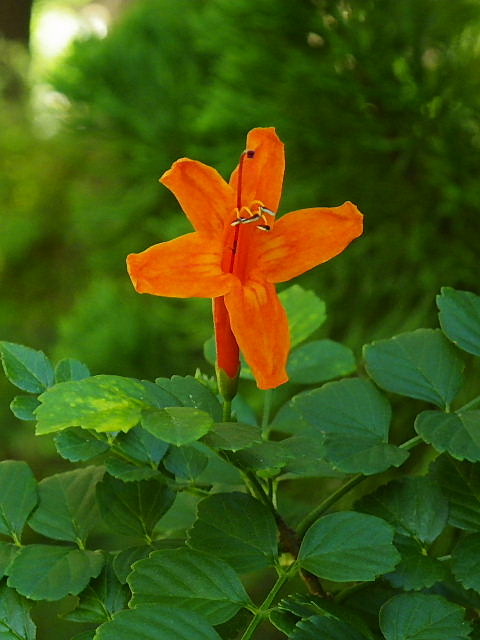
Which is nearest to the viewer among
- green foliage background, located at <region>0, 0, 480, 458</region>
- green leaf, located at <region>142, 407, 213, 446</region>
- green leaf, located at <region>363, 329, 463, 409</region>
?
green leaf, located at <region>142, 407, 213, 446</region>

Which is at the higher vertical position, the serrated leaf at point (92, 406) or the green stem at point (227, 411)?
the serrated leaf at point (92, 406)

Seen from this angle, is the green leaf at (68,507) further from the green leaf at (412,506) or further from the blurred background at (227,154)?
the blurred background at (227,154)

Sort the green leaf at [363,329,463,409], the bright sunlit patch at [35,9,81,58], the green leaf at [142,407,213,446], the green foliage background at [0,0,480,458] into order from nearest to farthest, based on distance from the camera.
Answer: the green leaf at [142,407,213,446]
the green leaf at [363,329,463,409]
the green foliage background at [0,0,480,458]
the bright sunlit patch at [35,9,81,58]

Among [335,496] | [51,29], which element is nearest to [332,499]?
[335,496]

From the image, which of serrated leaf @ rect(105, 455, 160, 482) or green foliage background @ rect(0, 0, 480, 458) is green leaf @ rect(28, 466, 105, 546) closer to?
serrated leaf @ rect(105, 455, 160, 482)

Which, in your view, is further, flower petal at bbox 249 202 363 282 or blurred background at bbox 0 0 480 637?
blurred background at bbox 0 0 480 637

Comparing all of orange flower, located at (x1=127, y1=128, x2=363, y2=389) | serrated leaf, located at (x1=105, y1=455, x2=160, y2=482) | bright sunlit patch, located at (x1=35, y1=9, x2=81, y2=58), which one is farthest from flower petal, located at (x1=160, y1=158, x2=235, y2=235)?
bright sunlit patch, located at (x1=35, y1=9, x2=81, y2=58)

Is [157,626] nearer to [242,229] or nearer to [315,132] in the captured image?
[242,229]

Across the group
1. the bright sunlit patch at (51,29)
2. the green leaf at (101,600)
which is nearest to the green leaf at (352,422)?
the green leaf at (101,600)
